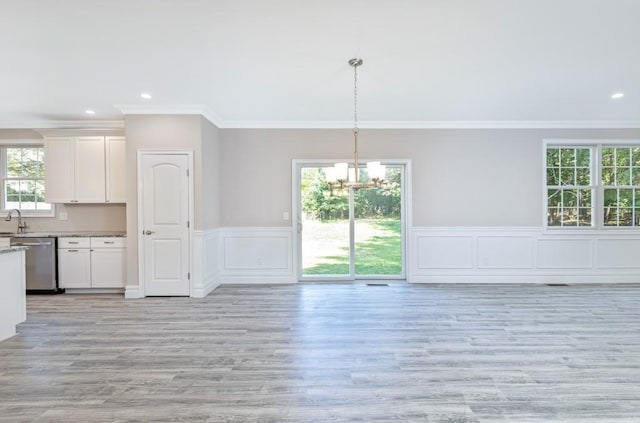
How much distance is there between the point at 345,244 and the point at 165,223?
289cm

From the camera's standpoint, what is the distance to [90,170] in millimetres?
5133

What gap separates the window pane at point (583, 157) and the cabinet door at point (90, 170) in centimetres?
782

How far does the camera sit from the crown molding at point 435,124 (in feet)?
17.9

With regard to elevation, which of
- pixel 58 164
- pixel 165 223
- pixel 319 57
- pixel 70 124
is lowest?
pixel 165 223

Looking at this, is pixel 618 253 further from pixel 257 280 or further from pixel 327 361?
pixel 257 280

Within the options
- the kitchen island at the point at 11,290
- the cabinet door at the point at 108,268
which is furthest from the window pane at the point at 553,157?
the kitchen island at the point at 11,290

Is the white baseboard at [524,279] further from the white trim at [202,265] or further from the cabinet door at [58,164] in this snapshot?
the cabinet door at [58,164]

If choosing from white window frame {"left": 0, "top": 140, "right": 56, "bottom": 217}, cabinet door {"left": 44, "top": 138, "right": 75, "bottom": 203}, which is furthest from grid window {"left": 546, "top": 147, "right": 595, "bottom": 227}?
white window frame {"left": 0, "top": 140, "right": 56, "bottom": 217}

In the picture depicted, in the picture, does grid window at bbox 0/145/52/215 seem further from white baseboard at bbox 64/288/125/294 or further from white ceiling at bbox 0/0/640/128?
white baseboard at bbox 64/288/125/294

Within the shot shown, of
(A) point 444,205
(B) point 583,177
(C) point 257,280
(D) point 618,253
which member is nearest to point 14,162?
(C) point 257,280

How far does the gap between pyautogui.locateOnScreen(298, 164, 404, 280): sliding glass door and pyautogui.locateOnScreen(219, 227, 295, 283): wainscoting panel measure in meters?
0.33

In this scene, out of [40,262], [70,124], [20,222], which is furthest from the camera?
[20,222]

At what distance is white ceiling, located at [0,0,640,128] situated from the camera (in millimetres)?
2547

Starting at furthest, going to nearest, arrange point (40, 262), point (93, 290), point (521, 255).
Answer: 1. point (521, 255)
2. point (93, 290)
3. point (40, 262)
